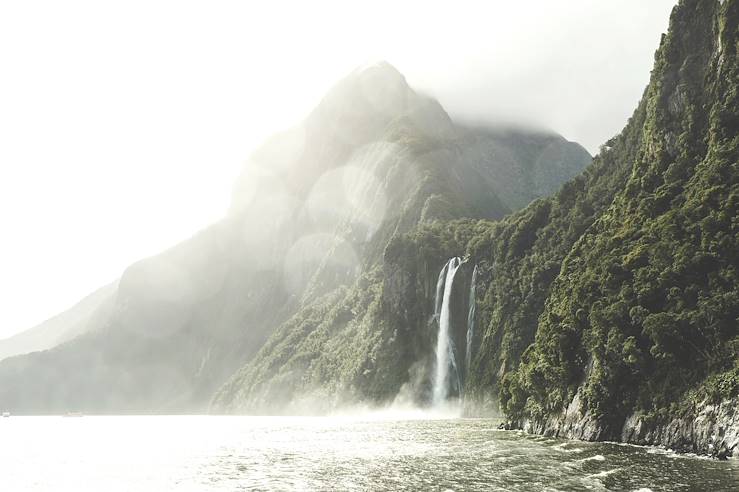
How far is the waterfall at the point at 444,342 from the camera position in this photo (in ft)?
558

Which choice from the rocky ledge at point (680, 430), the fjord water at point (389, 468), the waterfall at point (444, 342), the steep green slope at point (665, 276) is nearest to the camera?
the fjord water at point (389, 468)

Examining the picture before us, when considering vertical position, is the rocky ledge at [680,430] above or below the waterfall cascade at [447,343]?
below

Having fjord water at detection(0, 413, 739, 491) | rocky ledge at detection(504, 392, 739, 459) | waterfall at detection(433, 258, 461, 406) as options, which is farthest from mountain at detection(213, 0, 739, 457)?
fjord water at detection(0, 413, 739, 491)

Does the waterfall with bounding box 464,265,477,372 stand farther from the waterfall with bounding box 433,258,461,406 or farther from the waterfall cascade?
the waterfall with bounding box 433,258,461,406

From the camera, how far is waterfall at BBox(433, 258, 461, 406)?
17012cm

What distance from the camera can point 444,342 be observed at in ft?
575

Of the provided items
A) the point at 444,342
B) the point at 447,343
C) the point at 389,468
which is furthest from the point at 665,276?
the point at 444,342

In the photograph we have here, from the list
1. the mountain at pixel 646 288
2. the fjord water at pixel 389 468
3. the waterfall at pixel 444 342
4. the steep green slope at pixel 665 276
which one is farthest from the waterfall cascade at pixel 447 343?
the fjord water at pixel 389 468

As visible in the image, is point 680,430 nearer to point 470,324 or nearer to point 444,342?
point 470,324

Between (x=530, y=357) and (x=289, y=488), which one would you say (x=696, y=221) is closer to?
(x=530, y=357)

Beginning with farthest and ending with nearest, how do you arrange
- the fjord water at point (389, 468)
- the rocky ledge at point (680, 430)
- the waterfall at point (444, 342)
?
the waterfall at point (444, 342) < the rocky ledge at point (680, 430) < the fjord water at point (389, 468)

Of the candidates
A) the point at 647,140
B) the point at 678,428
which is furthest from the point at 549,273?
the point at 678,428

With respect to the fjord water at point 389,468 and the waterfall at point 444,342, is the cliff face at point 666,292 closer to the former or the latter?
the fjord water at point 389,468

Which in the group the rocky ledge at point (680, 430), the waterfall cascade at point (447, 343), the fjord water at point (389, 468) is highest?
the waterfall cascade at point (447, 343)
